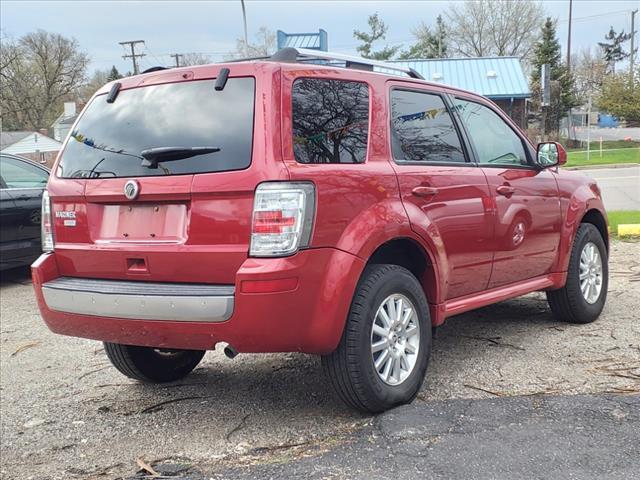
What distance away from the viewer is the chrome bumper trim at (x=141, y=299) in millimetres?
3146

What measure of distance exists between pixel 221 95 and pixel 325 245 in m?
0.94

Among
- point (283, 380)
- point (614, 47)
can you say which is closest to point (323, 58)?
point (283, 380)

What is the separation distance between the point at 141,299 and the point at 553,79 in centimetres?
4909

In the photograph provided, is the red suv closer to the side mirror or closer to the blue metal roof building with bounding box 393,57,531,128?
the side mirror

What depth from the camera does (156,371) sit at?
447cm

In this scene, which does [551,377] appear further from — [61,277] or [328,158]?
[61,277]

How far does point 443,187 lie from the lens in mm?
4047

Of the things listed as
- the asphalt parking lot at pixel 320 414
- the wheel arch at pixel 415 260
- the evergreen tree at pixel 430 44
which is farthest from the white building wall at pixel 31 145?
the wheel arch at pixel 415 260

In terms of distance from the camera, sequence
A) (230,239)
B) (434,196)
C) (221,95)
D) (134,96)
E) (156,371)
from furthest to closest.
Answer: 1. (156,371)
2. (434,196)
3. (134,96)
4. (221,95)
5. (230,239)

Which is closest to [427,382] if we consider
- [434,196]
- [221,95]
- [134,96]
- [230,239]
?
[434,196]

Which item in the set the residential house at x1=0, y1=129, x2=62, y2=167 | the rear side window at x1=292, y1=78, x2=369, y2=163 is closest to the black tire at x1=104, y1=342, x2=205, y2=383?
the rear side window at x1=292, y1=78, x2=369, y2=163

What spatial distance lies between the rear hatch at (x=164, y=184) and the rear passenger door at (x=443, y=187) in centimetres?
100

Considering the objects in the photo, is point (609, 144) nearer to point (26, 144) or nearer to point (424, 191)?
point (424, 191)

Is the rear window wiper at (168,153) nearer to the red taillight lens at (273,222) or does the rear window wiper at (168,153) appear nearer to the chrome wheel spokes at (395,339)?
the red taillight lens at (273,222)
